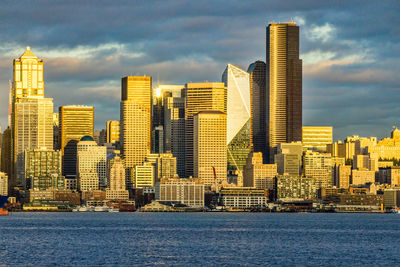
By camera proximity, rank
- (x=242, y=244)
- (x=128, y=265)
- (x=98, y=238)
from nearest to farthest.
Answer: (x=128, y=265) < (x=242, y=244) < (x=98, y=238)

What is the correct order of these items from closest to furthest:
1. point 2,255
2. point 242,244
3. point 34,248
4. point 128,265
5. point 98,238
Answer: point 128,265
point 2,255
point 34,248
point 242,244
point 98,238

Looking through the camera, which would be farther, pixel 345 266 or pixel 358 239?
pixel 358 239

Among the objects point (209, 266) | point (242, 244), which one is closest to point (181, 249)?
point (242, 244)

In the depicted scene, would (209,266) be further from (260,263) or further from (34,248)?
(34,248)

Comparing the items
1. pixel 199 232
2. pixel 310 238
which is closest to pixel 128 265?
pixel 310 238

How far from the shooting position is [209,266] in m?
112

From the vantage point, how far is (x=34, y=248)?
440 ft

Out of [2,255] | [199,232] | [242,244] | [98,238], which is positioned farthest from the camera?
[199,232]

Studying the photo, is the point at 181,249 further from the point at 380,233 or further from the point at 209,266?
the point at 380,233

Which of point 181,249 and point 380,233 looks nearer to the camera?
point 181,249

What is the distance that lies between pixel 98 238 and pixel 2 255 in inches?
1417

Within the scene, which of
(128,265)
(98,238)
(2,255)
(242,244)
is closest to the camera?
(128,265)

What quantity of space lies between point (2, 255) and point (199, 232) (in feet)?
210

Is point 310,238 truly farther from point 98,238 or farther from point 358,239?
point 98,238
